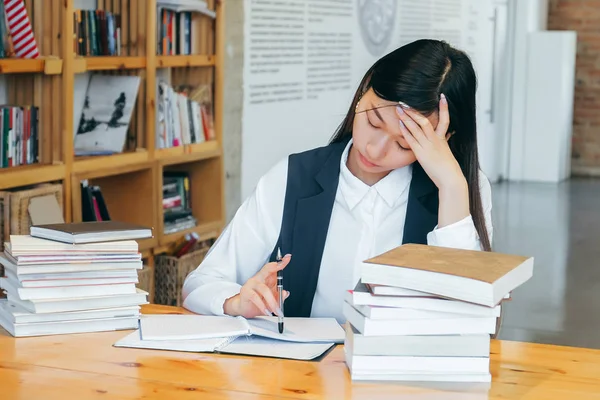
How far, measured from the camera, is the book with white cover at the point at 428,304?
152 cm

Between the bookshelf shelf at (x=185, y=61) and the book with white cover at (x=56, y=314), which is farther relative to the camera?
the bookshelf shelf at (x=185, y=61)

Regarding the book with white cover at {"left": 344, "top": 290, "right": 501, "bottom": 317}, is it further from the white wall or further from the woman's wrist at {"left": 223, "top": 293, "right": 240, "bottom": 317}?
the white wall

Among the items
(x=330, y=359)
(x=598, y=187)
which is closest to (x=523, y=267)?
(x=330, y=359)

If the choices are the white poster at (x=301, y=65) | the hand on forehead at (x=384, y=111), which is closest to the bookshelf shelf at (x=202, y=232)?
the white poster at (x=301, y=65)

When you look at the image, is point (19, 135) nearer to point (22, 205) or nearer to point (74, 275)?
point (22, 205)

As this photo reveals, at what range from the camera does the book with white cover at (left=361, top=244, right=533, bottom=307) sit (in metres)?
1.49

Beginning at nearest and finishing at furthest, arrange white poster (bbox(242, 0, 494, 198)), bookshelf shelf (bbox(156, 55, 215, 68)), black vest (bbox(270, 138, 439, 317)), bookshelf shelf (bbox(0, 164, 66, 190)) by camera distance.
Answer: black vest (bbox(270, 138, 439, 317)) < bookshelf shelf (bbox(0, 164, 66, 190)) < bookshelf shelf (bbox(156, 55, 215, 68)) < white poster (bbox(242, 0, 494, 198))

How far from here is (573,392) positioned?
5.15 feet

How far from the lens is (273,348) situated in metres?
1.76

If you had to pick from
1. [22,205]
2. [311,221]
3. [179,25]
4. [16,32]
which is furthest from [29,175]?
[311,221]

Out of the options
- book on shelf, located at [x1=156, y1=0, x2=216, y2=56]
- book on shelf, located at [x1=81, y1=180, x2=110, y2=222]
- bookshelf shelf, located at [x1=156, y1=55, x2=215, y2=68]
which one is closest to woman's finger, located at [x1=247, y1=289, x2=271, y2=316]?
book on shelf, located at [x1=81, y1=180, x2=110, y2=222]

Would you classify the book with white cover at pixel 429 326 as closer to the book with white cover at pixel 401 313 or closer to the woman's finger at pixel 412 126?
the book with white cover at pixel 401 313

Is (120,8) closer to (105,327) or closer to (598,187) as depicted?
(105,327)

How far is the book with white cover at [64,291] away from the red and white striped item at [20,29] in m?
1.56
